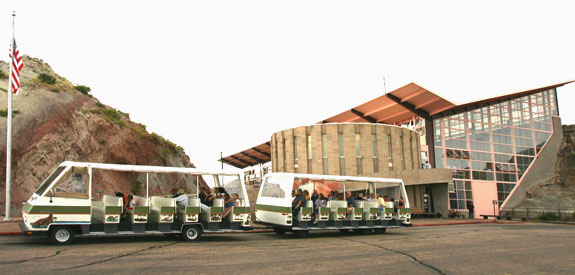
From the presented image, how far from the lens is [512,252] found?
11.9 meters

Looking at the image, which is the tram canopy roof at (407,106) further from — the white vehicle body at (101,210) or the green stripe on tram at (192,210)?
the green stripe on tram at (192,210)

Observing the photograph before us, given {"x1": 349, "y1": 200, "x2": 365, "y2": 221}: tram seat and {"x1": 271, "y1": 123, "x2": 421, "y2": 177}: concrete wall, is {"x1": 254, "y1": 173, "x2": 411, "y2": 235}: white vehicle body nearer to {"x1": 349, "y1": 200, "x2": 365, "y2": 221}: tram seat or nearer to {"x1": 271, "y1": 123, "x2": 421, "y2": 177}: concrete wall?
{"x1": 349, "y1": 200, "x2": 365, "y2": 221}: tram seat

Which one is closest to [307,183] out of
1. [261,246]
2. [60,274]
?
[261,246]

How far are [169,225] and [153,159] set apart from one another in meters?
25.1

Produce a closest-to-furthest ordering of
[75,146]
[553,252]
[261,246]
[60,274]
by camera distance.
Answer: [60,274]
[553,252]
[261,246]
[75,146]

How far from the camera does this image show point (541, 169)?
44656mm

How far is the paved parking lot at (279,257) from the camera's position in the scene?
859 centimetres

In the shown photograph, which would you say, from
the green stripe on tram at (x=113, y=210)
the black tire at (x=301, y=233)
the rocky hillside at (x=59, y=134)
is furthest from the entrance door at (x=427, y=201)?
the green stripe on tram at (x=113, y=210)

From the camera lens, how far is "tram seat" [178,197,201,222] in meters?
14.0

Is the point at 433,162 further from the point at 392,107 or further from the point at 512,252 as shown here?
the point at 512,252

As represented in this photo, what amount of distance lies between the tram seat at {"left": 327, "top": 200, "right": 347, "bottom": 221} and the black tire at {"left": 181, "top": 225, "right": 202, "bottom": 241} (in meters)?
5.24

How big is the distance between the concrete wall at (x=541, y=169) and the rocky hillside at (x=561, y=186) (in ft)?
1.41

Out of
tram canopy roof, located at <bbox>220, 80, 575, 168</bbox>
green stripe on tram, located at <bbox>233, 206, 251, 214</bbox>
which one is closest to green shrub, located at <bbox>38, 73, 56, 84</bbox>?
tram canopy roof, located at <bbox>220, 80, 575, 168</bbox>

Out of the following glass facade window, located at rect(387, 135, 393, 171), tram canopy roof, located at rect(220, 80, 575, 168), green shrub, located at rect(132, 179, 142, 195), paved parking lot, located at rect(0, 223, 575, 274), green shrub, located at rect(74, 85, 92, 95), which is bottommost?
paved parking lot, located at rect(0, 223, 575, 274)
